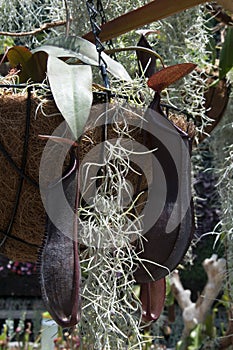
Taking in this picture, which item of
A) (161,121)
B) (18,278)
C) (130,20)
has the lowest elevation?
(18,278)

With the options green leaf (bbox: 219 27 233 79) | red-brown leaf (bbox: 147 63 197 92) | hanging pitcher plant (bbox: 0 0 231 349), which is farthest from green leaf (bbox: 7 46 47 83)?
green leaf (bbox: 219 27 233 79)

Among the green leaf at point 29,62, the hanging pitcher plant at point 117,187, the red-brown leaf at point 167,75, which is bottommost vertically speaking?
the hanging pitcher plant at point 117,187

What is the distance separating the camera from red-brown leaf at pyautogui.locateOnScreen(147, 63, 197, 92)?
2.26 ft

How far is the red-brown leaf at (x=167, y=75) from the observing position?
0.69 meters

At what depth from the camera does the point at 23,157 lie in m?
0.72

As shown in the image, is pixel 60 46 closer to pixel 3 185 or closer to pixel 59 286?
pixel 3 185

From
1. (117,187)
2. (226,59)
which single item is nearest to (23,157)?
(117,187)

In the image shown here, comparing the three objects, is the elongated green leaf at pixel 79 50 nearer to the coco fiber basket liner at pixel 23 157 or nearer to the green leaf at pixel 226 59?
the coco fiber basket liner at pixel 23 157

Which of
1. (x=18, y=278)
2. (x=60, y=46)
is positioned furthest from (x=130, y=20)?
(x=18, y=278)

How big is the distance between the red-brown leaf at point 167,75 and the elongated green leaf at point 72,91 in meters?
0.08

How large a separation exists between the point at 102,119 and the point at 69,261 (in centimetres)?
18

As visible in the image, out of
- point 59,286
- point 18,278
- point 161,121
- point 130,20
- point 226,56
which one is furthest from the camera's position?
point 18,278

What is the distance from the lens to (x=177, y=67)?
69cm

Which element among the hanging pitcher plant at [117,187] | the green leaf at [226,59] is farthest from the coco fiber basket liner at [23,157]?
the green leaf at [226,59]
